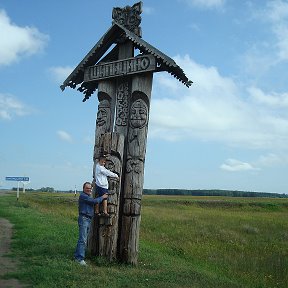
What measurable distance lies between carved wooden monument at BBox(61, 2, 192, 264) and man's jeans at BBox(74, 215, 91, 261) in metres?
0.32

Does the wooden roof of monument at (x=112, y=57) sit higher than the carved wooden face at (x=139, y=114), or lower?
higher

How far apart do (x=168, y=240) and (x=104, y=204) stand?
8282 mm

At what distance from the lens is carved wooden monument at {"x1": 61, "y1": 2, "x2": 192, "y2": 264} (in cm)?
821

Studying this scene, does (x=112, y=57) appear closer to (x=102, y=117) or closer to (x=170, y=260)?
(x=102, y=117)

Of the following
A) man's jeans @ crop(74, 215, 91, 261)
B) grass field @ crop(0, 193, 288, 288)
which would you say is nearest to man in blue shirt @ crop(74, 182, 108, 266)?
man's jeans @ crop(74, 215, 91, 261)

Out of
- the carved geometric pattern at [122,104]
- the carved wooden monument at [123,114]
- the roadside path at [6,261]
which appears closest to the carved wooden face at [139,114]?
the carved wooden monument at [123,114]

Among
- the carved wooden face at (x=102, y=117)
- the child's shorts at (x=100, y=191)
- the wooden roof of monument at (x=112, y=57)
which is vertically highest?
the wooden roof of monument at (x=112, y=57)

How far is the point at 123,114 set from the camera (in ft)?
29.1

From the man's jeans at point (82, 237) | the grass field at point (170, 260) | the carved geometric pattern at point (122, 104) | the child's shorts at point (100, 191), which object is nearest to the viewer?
the grass field at point (170, 260)

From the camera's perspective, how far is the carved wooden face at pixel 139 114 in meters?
8.54

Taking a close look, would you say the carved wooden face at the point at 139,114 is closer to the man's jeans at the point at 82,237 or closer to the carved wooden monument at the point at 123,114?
the carved wooden monument at the point at 123,114

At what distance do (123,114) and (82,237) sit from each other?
2866 mm

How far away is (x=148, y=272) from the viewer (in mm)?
7656

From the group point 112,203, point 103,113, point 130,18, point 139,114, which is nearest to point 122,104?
point 103,113
